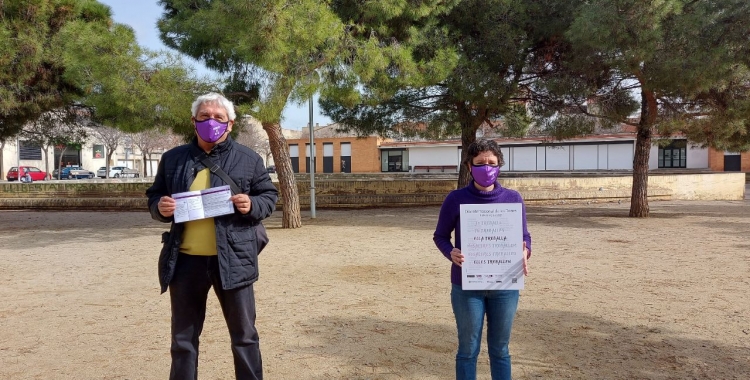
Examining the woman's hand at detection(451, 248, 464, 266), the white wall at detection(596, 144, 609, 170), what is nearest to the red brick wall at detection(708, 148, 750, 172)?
the white wall at detection(596, 144, 609, 170)

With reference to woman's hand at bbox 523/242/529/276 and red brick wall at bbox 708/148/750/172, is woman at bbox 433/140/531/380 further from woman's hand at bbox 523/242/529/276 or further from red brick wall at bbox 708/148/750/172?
red brick wall at bbox 708/148/750/172

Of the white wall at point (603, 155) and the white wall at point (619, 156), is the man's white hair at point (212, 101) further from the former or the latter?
the white wall at point (603, 155)

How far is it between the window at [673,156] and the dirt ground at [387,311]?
33707 mm

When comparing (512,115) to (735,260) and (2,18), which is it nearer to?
(735,260)

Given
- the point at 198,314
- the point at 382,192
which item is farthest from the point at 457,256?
the point at 382,192

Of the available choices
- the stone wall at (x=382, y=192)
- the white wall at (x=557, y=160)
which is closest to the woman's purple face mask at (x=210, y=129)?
the stone wall at (x=382, y=192)

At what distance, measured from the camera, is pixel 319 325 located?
4977 millimetres

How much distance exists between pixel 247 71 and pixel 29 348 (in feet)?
28.5

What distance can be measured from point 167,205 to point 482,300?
167 cm

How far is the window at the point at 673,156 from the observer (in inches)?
1597

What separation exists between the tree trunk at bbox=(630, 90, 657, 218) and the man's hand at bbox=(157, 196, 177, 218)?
12.5 meters

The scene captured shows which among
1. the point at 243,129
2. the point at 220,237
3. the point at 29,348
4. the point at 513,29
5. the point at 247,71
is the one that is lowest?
the point at 29,348

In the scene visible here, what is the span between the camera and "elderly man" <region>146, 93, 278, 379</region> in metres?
2.92

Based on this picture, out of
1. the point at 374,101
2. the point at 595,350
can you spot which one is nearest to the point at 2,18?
the point at 374,101
